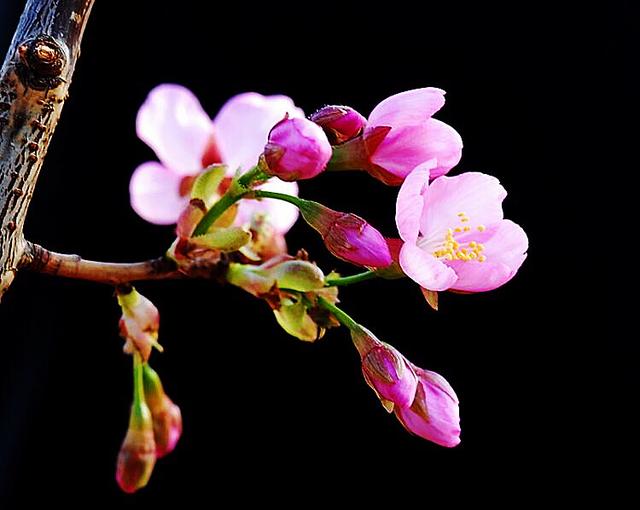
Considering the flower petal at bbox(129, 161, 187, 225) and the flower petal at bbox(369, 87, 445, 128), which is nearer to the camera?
the flower petal at bbox(369, 87, 445, 128)

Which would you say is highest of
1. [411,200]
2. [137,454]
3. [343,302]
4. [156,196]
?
[411,200]

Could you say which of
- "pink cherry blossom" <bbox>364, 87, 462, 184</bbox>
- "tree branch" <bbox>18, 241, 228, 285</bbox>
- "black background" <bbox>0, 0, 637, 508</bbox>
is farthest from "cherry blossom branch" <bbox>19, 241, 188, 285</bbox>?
"black background" <bbox>0, 0, 637, 508</bbox>

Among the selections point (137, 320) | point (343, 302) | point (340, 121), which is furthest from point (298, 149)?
point (343, 302)

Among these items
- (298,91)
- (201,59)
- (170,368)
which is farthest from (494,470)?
(201,59)

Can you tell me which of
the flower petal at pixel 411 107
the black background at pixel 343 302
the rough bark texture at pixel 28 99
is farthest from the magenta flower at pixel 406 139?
the black background at pixel 343 302

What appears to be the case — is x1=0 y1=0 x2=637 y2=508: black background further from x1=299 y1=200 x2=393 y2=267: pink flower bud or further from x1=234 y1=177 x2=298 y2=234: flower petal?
x1=299 y1=200 x2=393 y2=267: pink flower bud

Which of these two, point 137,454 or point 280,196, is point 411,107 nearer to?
point 280,196

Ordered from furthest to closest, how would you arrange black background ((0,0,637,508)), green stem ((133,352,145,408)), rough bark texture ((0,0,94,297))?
black background ((0,0,637,508)) → green stem ((133,352,145,408)) → rough bark texture ((0,0,94,297))
